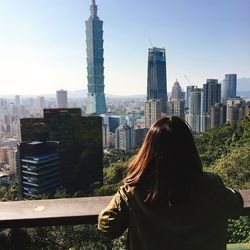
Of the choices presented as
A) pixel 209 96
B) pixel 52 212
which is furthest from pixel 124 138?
pixel 52 212

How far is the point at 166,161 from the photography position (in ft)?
2.42

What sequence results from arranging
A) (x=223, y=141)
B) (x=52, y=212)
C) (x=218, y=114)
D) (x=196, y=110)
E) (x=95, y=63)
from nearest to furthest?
(x=52, y=212) < (x=223, y=141) < (x=218, y=114) < (x=196, y=110) < (x=95, y=63)

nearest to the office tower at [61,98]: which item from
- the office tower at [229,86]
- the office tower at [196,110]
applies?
the office tower at [196,110]

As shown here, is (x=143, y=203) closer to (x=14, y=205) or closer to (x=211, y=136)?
(x=14, y=205)

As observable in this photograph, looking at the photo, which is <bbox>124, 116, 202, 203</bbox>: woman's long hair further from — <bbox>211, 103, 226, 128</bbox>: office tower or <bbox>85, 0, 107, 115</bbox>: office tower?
<bbox>85, 0, 107, 115</bbox>: office tower

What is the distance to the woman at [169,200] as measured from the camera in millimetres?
722

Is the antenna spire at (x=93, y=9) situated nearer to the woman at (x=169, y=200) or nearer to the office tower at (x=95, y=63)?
the office tower at (x=95, y=63)

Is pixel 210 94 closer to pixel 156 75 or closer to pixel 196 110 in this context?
pixel 196 110

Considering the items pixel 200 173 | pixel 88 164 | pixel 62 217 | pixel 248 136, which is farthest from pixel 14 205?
pixel 88 164

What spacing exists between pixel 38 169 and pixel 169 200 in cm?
2099

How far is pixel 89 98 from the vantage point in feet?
286

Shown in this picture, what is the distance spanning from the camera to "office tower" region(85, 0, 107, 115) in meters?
86.8

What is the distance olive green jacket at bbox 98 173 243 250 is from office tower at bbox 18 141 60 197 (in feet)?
68.4

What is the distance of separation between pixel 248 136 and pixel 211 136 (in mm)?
4602
